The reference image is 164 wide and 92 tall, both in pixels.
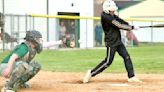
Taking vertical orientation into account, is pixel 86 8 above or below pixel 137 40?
above

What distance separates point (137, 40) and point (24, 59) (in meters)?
26.6

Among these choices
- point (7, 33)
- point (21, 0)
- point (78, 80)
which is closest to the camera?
point (78, 80)

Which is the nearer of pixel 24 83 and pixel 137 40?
pixel 24 83

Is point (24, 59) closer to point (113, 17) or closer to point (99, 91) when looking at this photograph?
point (99, 91)

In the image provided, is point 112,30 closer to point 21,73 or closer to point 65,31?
→ point 21,73

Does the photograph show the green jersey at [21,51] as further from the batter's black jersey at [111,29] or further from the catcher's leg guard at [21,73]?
the batter's black jersey at [111,29]

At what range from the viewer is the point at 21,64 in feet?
25.2

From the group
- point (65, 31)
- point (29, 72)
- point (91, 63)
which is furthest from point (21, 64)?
point (65, 31)

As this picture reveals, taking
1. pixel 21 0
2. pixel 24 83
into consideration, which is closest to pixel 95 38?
pixel 21 0

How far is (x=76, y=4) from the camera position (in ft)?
107

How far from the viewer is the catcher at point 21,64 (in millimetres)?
7652

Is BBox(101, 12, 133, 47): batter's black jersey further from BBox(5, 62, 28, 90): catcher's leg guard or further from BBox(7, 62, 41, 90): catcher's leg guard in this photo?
BBox(5, 62, 28, 90): catcher's leg guard

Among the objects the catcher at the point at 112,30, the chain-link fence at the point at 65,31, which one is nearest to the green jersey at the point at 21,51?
the catcher at the point at 112,30

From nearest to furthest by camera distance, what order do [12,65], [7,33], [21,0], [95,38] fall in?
[12,65] < [7,33] < [21,0] < [95,38]
